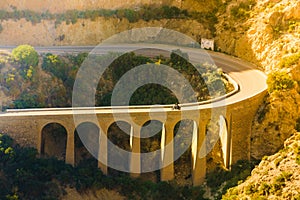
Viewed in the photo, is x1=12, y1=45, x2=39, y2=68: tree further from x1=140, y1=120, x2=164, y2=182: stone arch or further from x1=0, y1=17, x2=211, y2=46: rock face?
x1=140, y1=120, x2=164, y2=182: stone arch

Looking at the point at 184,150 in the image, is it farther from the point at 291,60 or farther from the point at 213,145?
the point at 291,60

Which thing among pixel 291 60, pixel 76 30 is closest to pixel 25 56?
pixel 76 30

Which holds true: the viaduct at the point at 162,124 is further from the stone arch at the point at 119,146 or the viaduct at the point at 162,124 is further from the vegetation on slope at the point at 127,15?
the vegetation on slope at the point at 127,15

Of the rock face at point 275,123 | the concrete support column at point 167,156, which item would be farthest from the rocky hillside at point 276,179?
the concrete support column at point 167,156

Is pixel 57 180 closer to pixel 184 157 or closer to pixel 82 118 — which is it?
pixel 82 118

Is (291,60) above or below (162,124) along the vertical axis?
above

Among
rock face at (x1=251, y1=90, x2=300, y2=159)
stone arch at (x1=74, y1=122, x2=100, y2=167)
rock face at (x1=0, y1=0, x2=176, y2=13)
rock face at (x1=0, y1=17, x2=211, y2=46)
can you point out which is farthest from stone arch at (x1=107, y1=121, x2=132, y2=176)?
rock face at (x1=0, y1=0, x2=176, y2=13)
